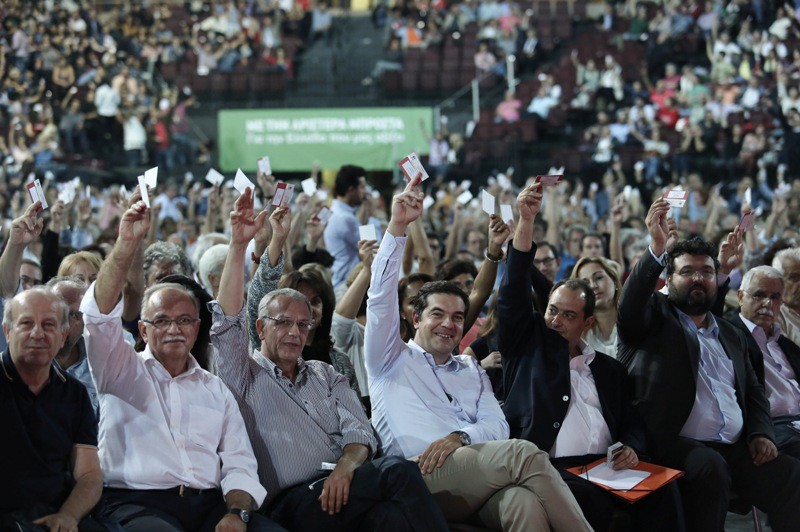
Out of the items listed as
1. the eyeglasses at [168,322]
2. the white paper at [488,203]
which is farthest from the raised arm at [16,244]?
the white paper at [488,203]

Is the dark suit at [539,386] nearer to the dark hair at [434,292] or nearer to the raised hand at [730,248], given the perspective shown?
the dark hair at [434,292]

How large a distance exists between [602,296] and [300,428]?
200cm

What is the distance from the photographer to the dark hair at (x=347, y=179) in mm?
7055

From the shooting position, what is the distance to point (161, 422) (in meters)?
3.41

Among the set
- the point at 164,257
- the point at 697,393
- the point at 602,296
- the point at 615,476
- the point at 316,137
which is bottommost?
the point at 316,137

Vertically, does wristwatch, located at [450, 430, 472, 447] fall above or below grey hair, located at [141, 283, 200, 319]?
below

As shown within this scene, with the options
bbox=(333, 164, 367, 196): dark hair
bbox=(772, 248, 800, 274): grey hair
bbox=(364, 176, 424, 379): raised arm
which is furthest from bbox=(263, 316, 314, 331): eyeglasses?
bbox=(333, 164, 367, 196): dark hair

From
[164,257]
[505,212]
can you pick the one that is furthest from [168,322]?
[505,212]

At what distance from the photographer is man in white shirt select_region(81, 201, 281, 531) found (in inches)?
129

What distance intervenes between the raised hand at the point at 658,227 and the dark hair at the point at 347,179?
3095mm

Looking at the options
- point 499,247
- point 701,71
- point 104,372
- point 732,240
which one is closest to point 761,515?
point 732,240

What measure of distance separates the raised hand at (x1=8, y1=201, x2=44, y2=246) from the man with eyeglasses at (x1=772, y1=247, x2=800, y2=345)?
11.8 feet

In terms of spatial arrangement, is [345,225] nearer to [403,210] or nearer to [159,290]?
[403,210]

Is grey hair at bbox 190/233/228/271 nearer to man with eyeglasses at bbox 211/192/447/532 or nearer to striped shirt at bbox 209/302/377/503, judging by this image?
man with eyeglasses at bbox 211/192/447/532
